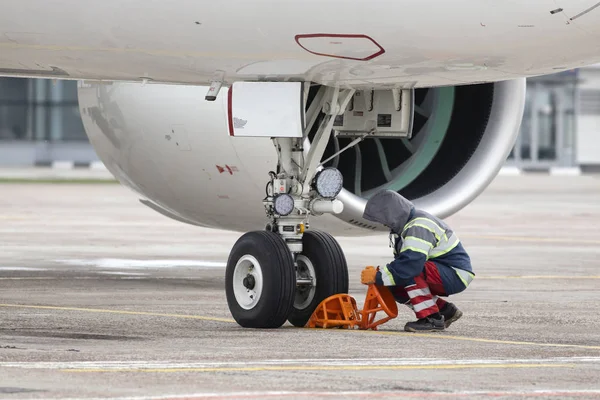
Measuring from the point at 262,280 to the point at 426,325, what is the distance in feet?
3.95

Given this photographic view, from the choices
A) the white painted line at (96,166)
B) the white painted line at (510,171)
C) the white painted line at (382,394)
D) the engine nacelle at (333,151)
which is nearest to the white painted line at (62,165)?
the white painted line at (96,166)

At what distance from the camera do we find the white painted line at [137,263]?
52.0ft

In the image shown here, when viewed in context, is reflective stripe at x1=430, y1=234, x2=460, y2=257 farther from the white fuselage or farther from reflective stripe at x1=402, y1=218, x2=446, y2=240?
the white fuselage

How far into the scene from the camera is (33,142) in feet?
194

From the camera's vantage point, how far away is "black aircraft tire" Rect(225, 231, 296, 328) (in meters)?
9.32

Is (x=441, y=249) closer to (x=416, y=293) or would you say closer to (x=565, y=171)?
(x=416, y=293)

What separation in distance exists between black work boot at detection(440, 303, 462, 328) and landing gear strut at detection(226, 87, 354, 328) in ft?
2.37

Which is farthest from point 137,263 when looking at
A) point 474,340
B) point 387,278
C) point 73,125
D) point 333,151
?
point 73,125

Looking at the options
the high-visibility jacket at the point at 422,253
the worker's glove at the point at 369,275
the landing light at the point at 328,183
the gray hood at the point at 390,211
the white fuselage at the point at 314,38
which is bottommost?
the worker's glove at the point at 369,275

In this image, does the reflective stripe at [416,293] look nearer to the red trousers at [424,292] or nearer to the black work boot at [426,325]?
the red trousers at [424,292]

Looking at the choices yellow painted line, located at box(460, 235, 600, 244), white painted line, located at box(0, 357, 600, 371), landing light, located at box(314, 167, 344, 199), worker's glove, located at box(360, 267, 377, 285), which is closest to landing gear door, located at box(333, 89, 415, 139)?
landing light, located at box(314, 167, 344, 199)

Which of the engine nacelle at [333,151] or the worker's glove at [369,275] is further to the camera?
the engine nacelle at [333,151]

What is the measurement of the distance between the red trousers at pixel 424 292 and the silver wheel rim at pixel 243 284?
990mm

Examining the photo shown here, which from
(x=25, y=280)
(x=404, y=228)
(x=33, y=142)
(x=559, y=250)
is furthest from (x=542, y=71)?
(x=33, y=142)
